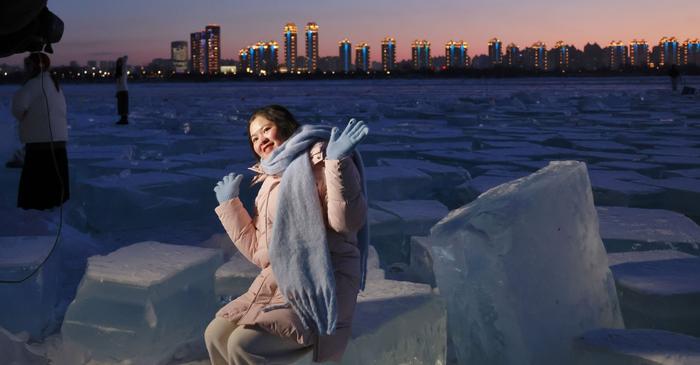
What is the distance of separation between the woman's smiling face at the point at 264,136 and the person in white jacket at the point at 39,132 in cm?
302

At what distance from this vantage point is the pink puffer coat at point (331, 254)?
1.74m

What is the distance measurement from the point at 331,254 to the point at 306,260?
0.33 ft

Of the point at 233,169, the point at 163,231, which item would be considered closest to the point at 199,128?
the point at 233,169

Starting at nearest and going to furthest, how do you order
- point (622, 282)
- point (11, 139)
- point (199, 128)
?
1. point (622, 282)
2. point (11, 139)
3. point (199, 128)

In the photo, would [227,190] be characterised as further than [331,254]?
Yes

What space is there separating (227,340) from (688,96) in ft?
68.4

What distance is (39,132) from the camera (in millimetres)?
4680

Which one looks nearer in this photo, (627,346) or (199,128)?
(627,346)

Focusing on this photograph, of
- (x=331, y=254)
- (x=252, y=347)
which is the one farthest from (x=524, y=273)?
(x=252, y=347)

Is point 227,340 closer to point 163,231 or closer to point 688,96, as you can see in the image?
point 163,231

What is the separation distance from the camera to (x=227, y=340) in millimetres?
1855

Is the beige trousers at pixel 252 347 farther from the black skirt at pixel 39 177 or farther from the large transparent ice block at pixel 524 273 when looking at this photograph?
the black skirt at pixel 39 177

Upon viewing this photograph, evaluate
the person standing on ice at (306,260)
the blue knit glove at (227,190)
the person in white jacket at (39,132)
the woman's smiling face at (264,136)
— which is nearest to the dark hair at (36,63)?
the person in white jacket at (39,132)

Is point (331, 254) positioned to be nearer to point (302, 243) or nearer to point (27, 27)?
point (302, 243)
